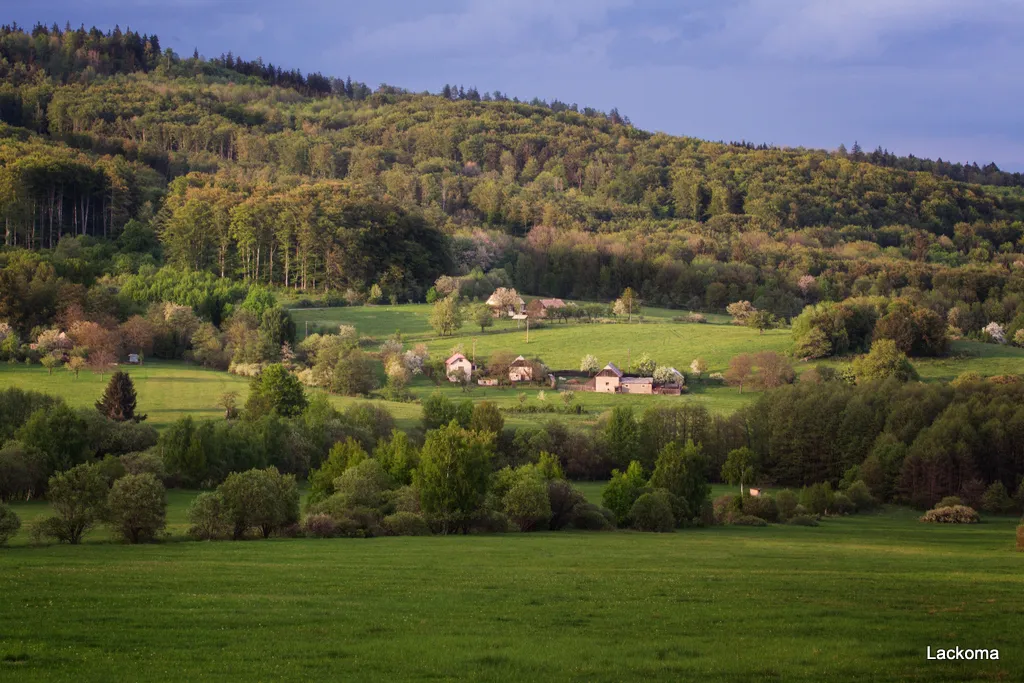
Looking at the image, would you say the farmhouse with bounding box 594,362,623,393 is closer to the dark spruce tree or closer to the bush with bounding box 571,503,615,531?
the dark spruce tree

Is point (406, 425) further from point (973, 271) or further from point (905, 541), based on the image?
point (973, 271)

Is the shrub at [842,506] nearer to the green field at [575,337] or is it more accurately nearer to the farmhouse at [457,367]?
the green field at [575,337]

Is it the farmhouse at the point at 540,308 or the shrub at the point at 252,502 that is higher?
the farmhouse at the point at 540,308

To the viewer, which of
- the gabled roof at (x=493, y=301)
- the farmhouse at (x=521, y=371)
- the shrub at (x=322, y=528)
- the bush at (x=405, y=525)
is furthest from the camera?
the gabled roof at (x=493, y=301)

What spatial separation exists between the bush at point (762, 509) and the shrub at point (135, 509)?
24.0 m

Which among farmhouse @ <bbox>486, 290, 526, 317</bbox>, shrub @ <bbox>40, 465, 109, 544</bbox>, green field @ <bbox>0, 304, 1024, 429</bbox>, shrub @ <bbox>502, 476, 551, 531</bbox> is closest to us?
shrub @ <bbox>40, 465, 109, 544</bbox>

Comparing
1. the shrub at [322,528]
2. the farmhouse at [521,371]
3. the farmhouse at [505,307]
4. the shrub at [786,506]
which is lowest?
the shrub at [786,506]

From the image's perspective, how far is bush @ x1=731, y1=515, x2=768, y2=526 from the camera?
1681 inches

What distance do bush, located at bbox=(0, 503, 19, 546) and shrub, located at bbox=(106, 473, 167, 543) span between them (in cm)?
259

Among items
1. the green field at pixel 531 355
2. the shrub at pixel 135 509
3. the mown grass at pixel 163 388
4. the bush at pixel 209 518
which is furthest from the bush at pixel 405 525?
the green field at pixel 531 355

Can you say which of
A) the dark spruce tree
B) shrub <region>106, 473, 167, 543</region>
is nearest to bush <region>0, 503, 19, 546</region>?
shrub <region>106, 473, 167, 543</region>

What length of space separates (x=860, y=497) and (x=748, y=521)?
9.37 metres

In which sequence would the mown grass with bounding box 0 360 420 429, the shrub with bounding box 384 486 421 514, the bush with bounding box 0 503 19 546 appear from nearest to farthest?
the bush with bounding box 0 503 19 546
the shrub with bounding box 384 486 421 514
the mown grass with bounding box 0 360 420 429

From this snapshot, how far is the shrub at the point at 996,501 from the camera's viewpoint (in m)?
49.2
